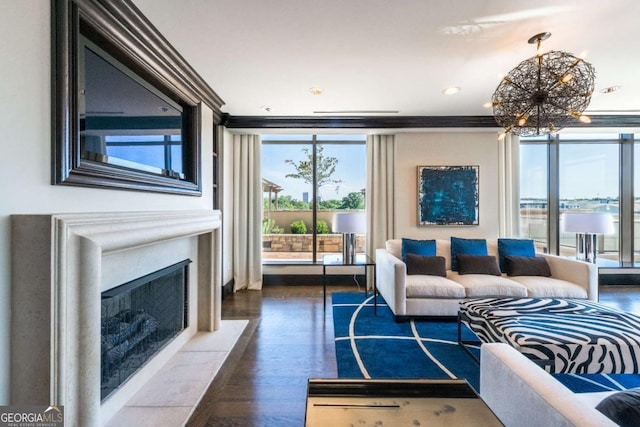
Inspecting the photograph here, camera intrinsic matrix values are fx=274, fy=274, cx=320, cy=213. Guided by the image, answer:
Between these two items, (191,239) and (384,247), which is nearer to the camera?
(191,239)

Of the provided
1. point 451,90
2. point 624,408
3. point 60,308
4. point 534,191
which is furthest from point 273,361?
point 534,191

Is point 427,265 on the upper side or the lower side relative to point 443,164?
lower

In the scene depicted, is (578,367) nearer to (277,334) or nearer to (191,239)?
(277,334)

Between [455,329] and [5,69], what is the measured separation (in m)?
3.76

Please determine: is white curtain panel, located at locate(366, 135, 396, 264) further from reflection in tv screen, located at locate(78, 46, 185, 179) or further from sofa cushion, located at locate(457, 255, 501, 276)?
reflection in tv screen, located at locate(78, 46, 185, 179)

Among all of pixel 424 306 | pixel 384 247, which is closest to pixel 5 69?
pixel 424 306

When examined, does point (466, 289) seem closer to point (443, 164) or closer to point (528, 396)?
point (443, 164)

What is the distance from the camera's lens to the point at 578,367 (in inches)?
68.6

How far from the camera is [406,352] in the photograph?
2.48m

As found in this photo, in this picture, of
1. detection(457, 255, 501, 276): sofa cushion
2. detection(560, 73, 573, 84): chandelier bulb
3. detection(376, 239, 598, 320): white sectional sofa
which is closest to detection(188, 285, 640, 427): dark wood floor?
detection(376, 239, 598, 320): white sectional sofa

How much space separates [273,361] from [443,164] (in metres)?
3.58

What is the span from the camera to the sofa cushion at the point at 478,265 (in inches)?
135

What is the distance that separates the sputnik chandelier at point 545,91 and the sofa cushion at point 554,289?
1704 millimetres

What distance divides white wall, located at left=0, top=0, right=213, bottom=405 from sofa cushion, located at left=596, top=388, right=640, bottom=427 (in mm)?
2194
